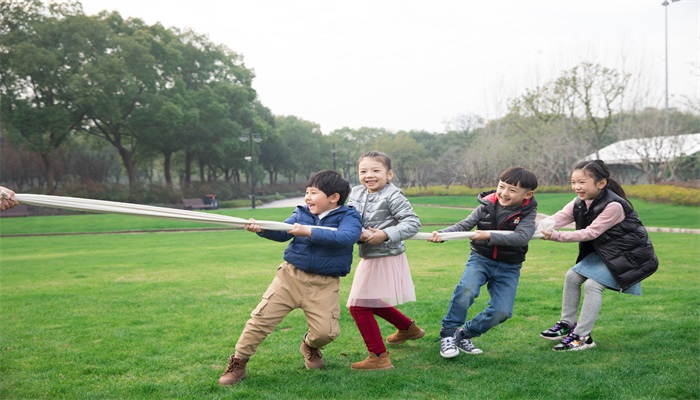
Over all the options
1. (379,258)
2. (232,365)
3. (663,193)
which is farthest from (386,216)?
(663,193)

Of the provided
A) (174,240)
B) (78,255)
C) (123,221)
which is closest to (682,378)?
(78,255)

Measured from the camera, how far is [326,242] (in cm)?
417

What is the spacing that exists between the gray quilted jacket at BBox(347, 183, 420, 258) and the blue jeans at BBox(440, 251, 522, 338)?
66 centimetres

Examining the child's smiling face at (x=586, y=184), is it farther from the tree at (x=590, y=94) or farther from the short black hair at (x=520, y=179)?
the tree at (x=590, y=94)

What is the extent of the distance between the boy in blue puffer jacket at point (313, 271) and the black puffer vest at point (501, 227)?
124cm

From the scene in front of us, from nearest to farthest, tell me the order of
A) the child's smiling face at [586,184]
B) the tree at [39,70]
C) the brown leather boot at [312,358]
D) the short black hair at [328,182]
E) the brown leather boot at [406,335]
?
the short black hair at [328,182] → the brown leather boot at [312,358] → the child's smiling face at [586,184] → the brown leather boot at [406,335] → the tree at [39,70]

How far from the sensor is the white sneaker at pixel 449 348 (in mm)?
4719

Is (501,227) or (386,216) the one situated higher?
(386,216)

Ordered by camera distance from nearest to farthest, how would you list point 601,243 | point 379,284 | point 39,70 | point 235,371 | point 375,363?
point 235,371, point 375,363, point 379,284, point 601,243, point 39,70

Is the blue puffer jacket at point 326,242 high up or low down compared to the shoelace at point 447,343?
up

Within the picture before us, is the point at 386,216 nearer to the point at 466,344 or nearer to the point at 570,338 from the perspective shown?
the point at 466,344

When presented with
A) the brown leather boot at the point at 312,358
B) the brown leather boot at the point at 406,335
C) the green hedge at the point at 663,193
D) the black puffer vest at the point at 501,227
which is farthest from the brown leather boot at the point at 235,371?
the green hedge at the point at 663,193

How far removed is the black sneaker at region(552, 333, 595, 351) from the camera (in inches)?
196

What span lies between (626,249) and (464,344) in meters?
1.67
